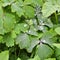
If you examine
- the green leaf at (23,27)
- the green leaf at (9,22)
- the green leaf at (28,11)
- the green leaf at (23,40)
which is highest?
the green leaf at (28,11)

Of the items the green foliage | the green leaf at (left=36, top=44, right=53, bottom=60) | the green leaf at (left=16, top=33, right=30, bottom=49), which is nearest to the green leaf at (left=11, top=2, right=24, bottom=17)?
the green foliage

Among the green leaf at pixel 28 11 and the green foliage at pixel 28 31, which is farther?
the green leaf at pixel 28 11

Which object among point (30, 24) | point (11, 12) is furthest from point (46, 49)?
Answer: point (11, 12)

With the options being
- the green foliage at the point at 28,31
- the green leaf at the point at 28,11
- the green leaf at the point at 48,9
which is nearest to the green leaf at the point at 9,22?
the green foliage at the point at 28,31

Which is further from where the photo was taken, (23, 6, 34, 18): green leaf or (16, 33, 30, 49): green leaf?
(23, 6, 34, 18): green leaf

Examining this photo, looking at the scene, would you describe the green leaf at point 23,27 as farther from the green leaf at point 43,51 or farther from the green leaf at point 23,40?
the green leaf at point 43,51

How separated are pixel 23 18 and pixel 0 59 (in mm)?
432

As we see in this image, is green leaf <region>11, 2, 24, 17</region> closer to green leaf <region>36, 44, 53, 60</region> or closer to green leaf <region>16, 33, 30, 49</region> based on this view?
green leaf <region>16, 33, 30, 49</region>

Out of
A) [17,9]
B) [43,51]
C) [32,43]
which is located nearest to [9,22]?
[17,9]

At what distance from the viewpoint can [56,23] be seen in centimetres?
181

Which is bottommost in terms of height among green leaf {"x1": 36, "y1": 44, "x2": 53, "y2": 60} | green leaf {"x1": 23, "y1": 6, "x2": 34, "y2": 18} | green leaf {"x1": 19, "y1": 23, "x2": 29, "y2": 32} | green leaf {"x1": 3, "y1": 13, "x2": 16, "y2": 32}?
green leaf {"x1": 36, "y1": 44, "x2": 53, "y2": 60}

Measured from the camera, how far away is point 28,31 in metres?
1.66

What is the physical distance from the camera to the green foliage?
1562 millimetres

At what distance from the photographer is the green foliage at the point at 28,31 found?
61.5 inches
